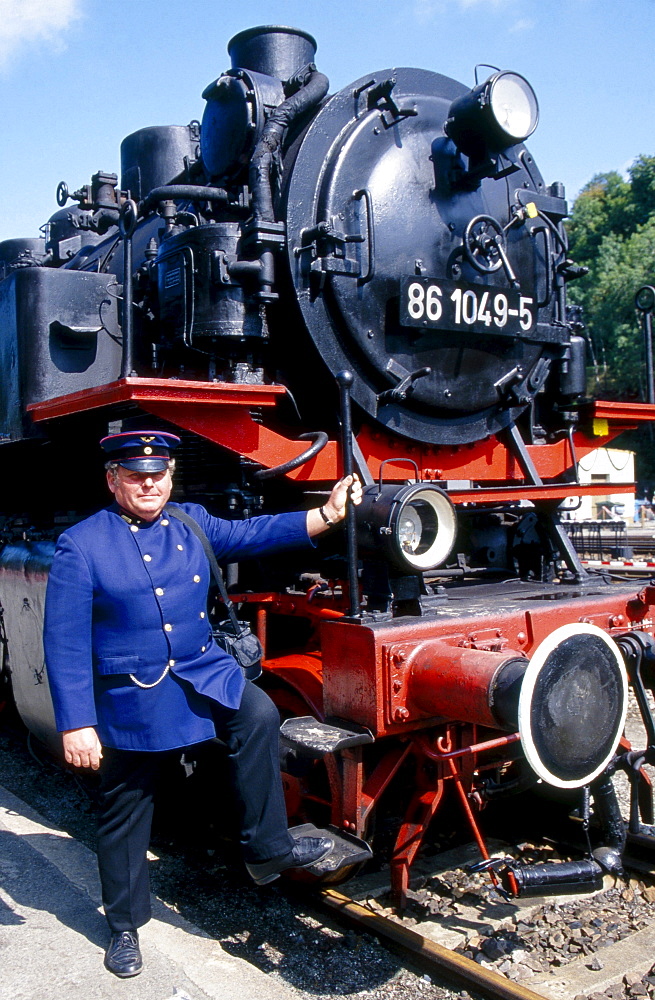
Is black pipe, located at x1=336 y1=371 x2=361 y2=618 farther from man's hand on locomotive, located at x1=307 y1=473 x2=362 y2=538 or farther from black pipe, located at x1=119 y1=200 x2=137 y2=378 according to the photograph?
black pipe, located at x1=119 y1=200 x2=137 y2=378

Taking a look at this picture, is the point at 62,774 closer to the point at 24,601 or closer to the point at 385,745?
the point at 24,601

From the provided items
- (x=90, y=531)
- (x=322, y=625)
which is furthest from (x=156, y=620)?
(x=322, y=625)

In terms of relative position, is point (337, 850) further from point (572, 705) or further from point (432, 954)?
point (572, 705)

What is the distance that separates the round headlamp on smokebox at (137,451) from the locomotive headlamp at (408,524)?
29.1 inches

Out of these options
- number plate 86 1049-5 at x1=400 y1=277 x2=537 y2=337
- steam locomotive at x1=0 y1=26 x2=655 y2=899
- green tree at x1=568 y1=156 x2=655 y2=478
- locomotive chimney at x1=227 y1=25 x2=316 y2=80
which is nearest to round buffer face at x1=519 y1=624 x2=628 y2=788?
steam locomotive at x1=0 y1=26 x2=655 y2=899

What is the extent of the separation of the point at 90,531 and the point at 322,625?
0.88 m

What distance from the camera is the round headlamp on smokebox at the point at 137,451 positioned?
2.68 metres

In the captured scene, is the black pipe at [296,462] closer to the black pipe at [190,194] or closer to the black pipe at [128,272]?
the black pipe at [128,272]

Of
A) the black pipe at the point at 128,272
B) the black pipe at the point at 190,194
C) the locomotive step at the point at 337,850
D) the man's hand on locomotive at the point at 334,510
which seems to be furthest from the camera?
the black pipe at the point at 190,194

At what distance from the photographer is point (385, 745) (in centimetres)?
323

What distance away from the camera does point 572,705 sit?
2727mm

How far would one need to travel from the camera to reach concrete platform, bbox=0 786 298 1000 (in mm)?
2461

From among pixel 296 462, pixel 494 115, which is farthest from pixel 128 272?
pixel 494 115

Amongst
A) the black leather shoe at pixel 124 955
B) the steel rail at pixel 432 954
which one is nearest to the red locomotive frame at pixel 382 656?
the steel rail at pixel 432 954
